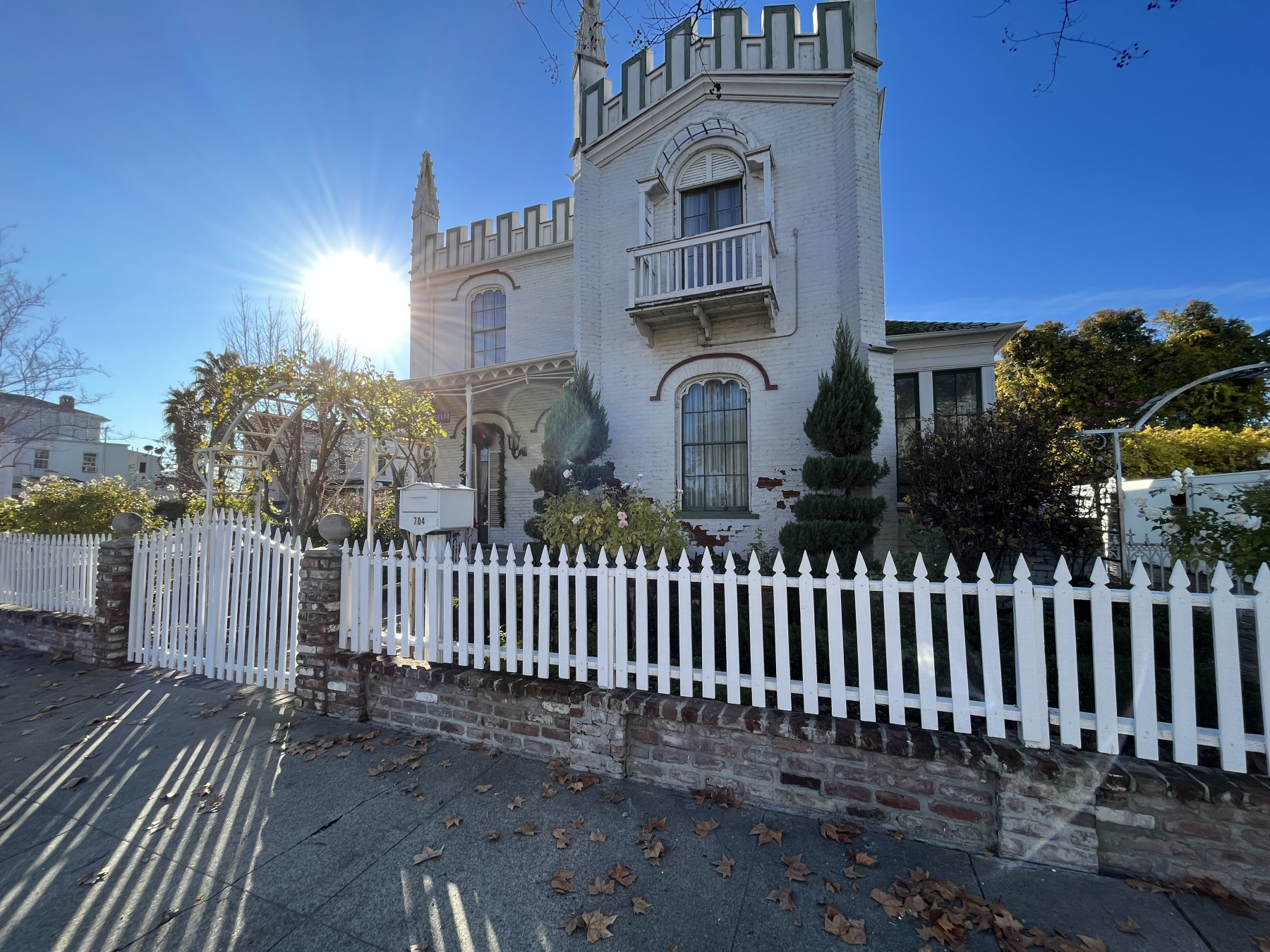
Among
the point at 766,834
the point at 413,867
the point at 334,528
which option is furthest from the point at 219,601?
the point at 766,834

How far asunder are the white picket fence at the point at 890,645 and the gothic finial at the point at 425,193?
1131 cm

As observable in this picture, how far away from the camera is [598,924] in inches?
84.5

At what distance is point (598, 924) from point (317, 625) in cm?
332

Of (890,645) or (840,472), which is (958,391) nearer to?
(840,472)

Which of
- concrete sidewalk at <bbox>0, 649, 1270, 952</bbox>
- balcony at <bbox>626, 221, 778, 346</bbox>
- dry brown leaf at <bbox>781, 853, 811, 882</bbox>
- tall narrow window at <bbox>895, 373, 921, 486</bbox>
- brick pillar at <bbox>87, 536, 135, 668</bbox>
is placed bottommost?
concrete sidewalk at <bbox>0, 649, 1270, 952</bbox>

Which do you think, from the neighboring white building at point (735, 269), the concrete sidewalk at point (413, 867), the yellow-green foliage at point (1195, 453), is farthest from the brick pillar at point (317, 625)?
the yellow-green foliage at point (1195, 453)

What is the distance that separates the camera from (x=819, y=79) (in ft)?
26.3

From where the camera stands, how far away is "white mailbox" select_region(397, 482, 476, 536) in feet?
16.8

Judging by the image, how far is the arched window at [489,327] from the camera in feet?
38.2

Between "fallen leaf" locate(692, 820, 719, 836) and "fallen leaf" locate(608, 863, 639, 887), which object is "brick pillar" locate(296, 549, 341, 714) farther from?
"fallen leaf" locate(692, 820, 719, 836)

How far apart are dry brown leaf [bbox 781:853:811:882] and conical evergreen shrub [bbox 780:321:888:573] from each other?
4.39m

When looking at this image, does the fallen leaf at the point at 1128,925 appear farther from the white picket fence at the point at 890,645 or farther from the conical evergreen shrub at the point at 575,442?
the conical evergreen shrub at the point at 575,442

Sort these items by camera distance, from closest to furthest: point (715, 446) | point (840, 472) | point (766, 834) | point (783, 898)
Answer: point (783, 898), point (766, 834), point (840, 472), point (715, 446)

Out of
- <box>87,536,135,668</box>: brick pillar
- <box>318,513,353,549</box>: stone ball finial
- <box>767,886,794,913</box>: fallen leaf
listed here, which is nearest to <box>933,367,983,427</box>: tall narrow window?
<box>767,886,794,913</box>: fallen leaf
